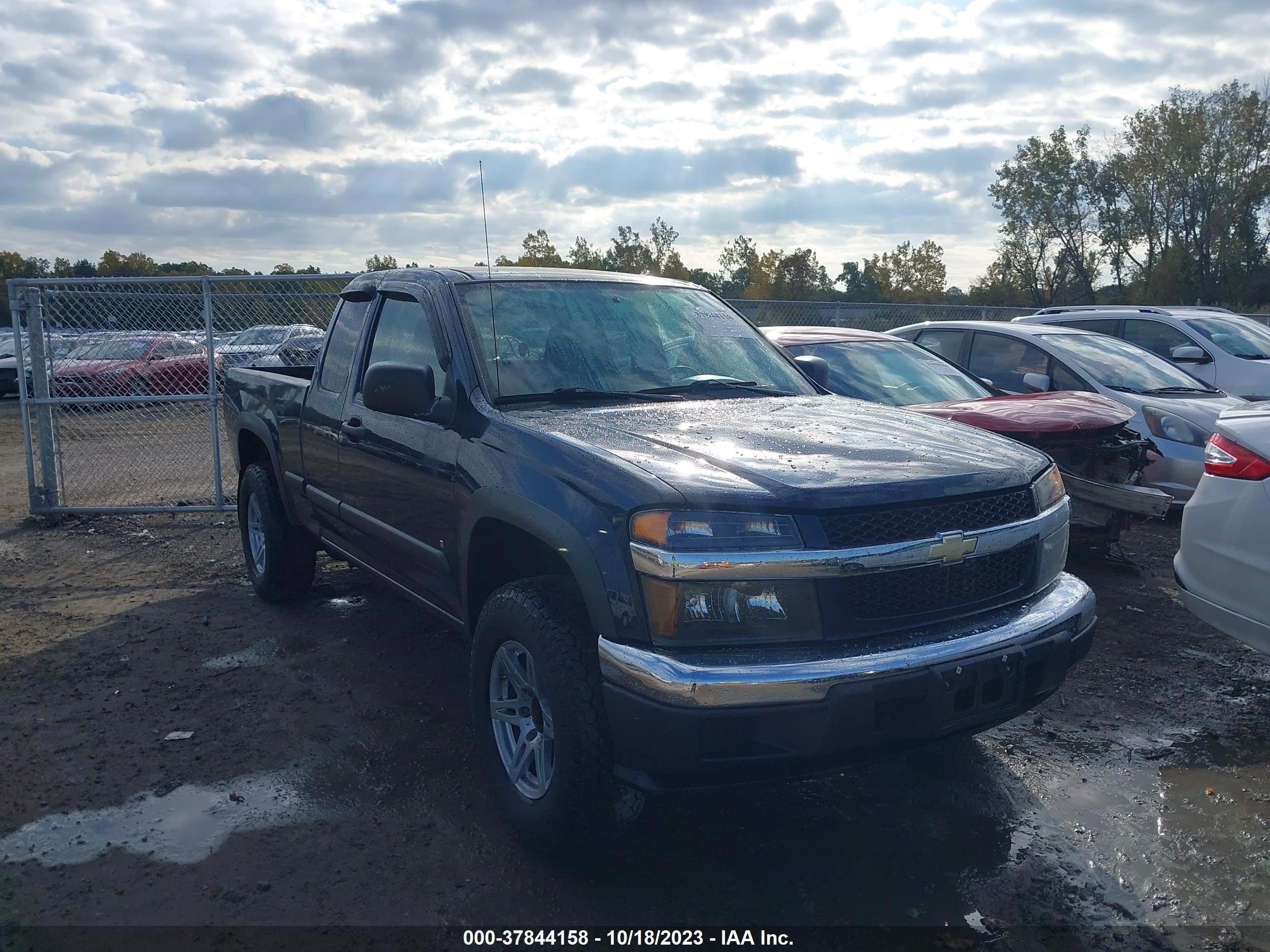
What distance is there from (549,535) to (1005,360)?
6887 mm

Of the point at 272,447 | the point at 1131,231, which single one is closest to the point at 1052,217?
the point at 1131,231

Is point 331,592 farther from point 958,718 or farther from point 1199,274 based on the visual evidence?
point 1199,274

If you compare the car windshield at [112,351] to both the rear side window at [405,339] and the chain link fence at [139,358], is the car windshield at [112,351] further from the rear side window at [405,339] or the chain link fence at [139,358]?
the rear side window at [405,339]

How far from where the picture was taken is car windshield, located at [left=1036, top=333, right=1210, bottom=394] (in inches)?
332

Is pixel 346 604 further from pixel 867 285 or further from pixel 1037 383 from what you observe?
pixel 867 285

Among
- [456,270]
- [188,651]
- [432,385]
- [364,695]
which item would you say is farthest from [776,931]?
[188,651]

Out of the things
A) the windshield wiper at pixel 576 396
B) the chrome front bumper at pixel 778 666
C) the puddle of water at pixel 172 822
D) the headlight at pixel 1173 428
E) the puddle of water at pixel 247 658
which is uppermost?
the windshield wiper at pixel 576 396

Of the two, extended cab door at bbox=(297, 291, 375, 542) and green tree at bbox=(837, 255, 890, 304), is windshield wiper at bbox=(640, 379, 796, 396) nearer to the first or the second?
extended cab door at bbox=(297, 291, 375, 542)

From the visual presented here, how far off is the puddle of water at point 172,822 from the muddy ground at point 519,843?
0.01 metres

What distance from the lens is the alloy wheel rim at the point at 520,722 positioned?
3.19 meters

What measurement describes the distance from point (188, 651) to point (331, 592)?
1.19 meters

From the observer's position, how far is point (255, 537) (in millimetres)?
6375

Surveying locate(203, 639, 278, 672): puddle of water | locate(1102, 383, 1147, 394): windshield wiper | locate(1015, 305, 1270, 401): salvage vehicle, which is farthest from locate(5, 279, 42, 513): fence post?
locate(1015, 305, 1270, 401): salvage vehicle

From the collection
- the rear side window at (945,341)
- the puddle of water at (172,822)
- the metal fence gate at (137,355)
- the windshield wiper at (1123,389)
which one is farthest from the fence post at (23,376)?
the windshield wiper at (1123,389)
